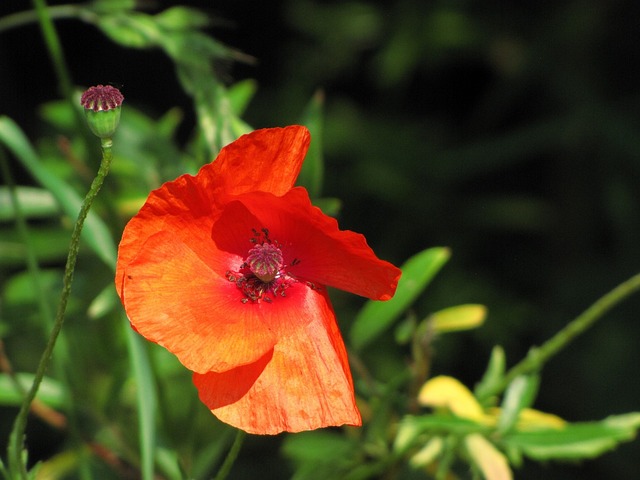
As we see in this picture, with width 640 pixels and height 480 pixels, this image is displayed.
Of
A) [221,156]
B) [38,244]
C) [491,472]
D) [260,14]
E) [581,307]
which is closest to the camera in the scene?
[221,156]

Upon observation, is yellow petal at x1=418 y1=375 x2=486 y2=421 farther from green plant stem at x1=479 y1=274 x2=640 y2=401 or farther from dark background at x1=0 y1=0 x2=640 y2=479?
dark background at x1=0 y1=0 x2=640 y2=479

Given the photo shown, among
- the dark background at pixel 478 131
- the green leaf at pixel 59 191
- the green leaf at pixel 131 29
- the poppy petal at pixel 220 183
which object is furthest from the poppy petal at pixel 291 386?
the dark background at pixel 478 131

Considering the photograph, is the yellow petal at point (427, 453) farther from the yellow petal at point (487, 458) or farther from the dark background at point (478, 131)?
the dark background at point (478, 131)

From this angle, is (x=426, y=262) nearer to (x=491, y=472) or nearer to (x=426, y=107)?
(x=491, y=472)

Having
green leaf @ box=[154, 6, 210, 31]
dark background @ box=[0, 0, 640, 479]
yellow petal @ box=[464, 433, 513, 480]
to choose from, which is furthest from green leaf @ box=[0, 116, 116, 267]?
dark background @ box=[0, 0, 640, 479]

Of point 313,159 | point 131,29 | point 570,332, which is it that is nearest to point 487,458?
point 570,332

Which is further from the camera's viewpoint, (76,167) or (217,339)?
(76,167)

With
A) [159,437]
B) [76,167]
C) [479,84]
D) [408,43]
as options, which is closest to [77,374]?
[159,437]

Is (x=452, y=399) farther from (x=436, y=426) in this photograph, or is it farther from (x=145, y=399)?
(x=145, y=399)
